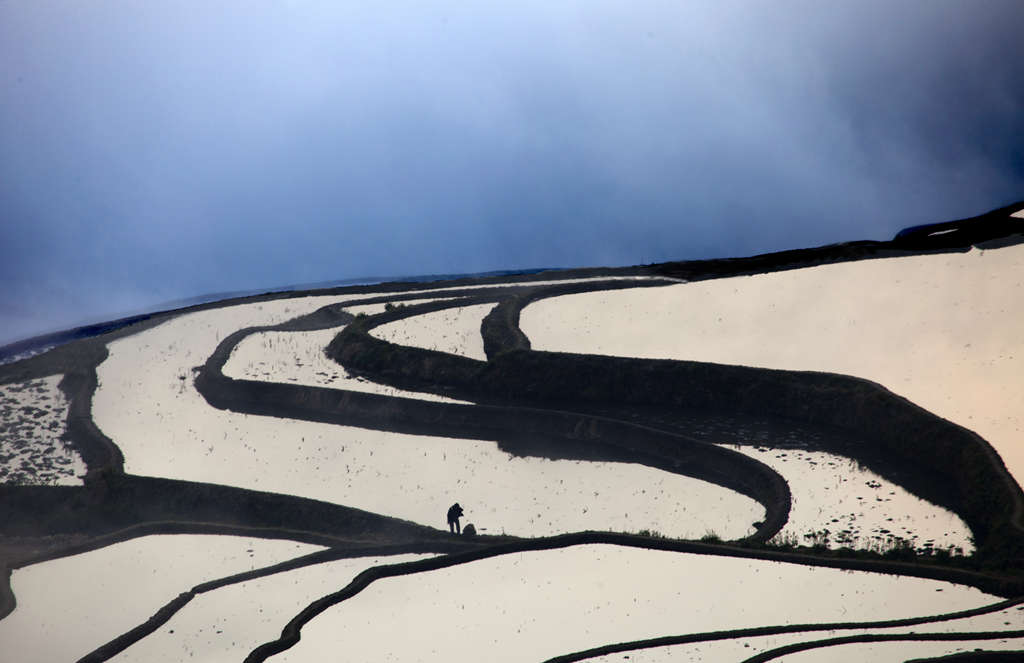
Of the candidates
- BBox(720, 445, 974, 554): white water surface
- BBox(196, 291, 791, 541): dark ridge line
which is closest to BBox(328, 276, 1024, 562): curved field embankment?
BBox(720, 445, 974, 554): white water surface

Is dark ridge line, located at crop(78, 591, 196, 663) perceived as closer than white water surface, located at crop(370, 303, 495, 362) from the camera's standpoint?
Yes

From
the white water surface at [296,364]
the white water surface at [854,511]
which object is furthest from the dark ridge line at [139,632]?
the white water surface at [296,364]

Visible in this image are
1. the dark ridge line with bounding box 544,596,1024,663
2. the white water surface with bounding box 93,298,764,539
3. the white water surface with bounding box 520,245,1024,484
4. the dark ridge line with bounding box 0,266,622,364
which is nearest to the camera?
the dark ridge line with bounding box 544,596,1024,663

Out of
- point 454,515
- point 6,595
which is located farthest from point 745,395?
point 6,595

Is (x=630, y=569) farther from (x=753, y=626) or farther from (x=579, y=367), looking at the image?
(x=579, y=367)

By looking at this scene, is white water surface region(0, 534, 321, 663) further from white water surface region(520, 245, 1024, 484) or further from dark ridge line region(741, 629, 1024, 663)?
white water surface region(520, 245, 1024, 484)

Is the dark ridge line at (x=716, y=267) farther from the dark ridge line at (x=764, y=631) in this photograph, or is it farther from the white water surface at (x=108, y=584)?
the dark ridge line at (x=764, y=631)

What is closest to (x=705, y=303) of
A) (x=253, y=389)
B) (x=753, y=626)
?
(x=253, y=389)
